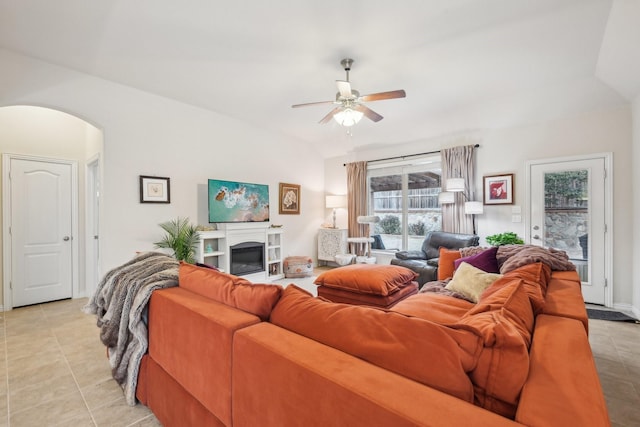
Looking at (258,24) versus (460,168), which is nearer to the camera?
(258,24)

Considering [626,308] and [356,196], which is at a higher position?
[356,196]

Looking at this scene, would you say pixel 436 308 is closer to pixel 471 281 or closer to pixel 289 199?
pixel 471 281

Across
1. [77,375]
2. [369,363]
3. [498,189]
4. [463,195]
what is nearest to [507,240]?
[498,189]

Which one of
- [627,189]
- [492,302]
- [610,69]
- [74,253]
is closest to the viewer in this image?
[492,302]

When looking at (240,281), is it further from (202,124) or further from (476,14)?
(202,124)

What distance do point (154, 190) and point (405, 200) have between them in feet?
14.0

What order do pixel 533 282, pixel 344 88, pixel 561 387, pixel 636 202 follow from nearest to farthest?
pixel 561 387, pixel 533 282, pixel 344 88, pixel 636 202

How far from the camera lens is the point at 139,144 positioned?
12.5ft

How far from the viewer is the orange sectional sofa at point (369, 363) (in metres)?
0.69

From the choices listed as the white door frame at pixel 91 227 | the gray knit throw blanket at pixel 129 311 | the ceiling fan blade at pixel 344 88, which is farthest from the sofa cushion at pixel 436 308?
the white door frame at pixel 91 227

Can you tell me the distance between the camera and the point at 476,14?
94.1 inches

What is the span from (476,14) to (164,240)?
13.9 ft

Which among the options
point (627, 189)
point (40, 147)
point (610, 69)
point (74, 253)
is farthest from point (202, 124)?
point (627, 189)

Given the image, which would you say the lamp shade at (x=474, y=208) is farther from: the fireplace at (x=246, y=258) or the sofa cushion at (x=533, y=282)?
the fireplace at (x=246, y=258)
